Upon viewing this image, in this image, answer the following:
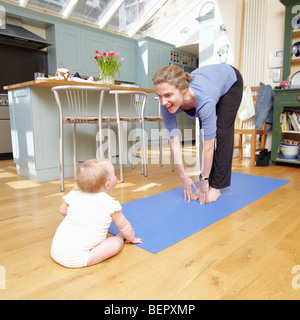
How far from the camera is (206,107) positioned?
1525mm

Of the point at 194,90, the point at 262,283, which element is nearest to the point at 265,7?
the point at 194,90

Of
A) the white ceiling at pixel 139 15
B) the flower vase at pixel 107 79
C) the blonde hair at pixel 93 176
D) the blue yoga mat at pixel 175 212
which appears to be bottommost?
the blue yoga mat at pixel 175 212

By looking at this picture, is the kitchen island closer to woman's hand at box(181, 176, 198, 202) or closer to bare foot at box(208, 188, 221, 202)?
woman's hand at box(181, 176, 198, 202)

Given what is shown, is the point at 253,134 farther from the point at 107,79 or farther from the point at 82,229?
the point at 82,229

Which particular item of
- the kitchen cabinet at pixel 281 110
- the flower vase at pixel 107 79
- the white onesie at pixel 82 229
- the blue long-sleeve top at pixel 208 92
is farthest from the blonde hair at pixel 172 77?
the kitchen cabinet at pixel 281 110

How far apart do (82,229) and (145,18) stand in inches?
226

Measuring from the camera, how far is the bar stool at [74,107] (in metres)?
2.13

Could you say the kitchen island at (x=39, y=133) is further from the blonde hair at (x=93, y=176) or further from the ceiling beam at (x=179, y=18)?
the ceiling beam at (x=179, y=18)

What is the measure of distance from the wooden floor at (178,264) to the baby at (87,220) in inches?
1.8

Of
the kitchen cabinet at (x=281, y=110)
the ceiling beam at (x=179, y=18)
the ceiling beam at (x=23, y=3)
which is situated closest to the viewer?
the kitchen cabinet at (x=281, y=110)
